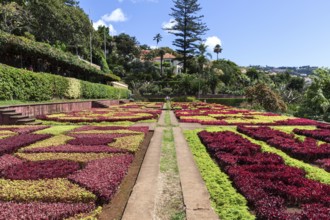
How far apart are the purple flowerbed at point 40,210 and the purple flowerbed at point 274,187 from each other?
8.09 feet

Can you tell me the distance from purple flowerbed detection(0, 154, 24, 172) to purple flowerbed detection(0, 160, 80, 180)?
0.73 feet

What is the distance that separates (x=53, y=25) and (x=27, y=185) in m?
39.9

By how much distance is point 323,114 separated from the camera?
955 inches

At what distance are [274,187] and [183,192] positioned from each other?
59.4 inches

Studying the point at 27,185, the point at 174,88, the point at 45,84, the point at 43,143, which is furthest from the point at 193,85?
the point at 27,185

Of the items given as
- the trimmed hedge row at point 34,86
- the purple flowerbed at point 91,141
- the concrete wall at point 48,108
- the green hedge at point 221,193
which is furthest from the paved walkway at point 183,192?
the trimmed hedge row at point 34,86

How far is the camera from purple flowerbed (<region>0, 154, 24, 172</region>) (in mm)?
6344

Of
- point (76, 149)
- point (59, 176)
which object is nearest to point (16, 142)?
point (76, 149)

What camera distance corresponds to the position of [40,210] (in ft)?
13.3

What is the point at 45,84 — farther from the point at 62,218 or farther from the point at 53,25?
the point at 53,25

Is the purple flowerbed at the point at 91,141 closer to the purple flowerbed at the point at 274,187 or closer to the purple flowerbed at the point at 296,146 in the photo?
the purple flowerbed at the point at 274,187

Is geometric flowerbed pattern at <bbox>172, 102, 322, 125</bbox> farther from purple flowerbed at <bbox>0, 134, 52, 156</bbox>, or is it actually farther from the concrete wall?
purple flowerbed at <bbox>0, 134, 52, 156</bbox>

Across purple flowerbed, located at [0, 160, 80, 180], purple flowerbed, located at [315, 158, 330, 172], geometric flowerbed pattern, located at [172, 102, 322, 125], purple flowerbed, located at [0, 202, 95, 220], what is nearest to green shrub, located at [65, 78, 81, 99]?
geometric flowerbed pattern, located at [172, 102, 322, 125]

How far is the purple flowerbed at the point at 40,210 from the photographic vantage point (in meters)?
3.87
